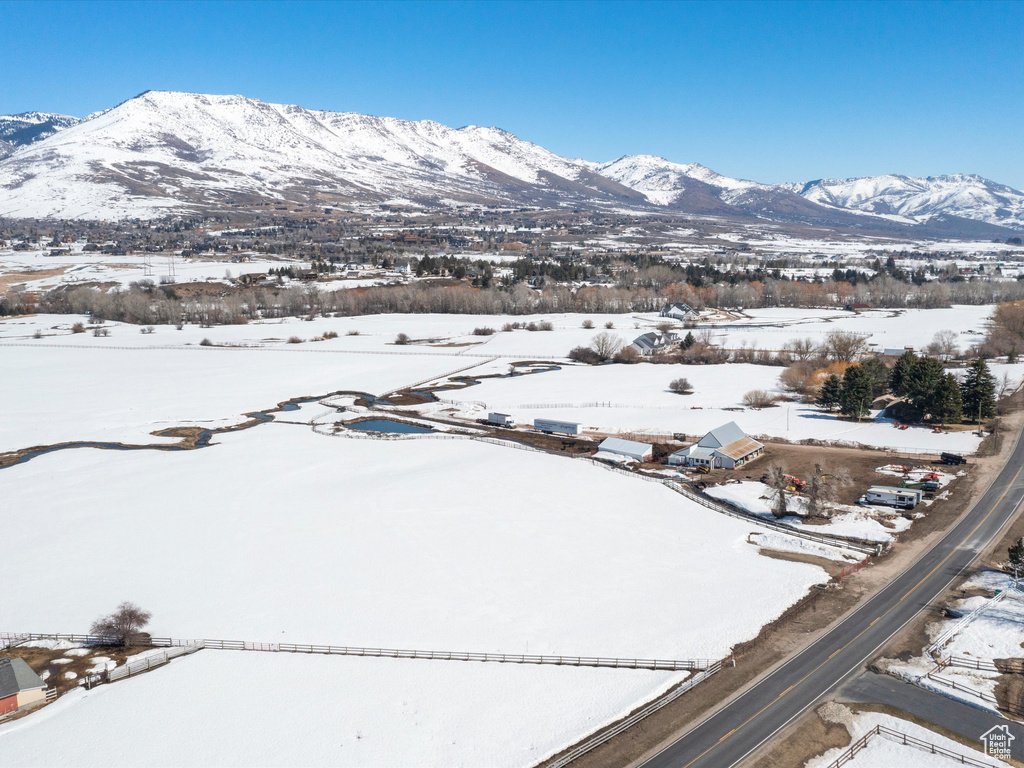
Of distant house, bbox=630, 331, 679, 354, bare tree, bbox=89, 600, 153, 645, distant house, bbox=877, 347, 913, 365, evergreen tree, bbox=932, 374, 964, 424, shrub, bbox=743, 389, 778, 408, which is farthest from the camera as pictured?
distant house, bbox=630, 331, 679, 354

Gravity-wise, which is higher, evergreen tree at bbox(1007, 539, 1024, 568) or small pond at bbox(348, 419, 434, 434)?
evergreen tree at bbox(1007, 539, 1024, 568)

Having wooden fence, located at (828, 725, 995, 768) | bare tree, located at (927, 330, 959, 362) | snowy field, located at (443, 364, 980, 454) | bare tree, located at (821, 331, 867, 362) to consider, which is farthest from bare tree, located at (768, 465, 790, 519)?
bare tree, located at (927, 330, 959, 362)

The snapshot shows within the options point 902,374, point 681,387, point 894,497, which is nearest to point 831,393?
point 902,374

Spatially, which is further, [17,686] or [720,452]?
[720,452]

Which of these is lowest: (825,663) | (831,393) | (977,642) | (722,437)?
(825,663)

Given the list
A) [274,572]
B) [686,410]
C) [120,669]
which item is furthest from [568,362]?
[120,669]

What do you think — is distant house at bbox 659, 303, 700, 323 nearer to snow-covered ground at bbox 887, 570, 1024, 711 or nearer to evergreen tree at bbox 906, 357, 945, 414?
evergreen tree at bbox 906, 357, 945, 414

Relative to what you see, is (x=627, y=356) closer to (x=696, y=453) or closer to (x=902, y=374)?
(x=902, y=374)
